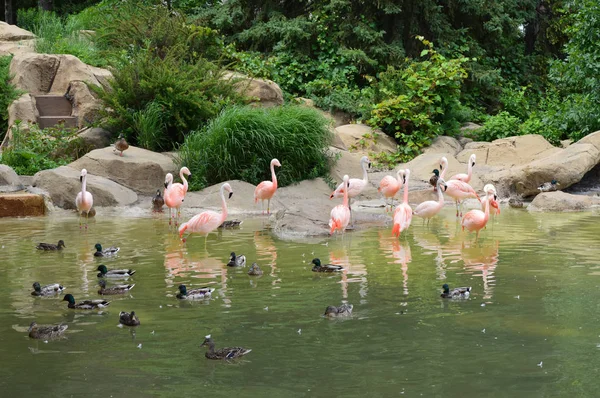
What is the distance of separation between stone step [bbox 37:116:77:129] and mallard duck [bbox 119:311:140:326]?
12685mm

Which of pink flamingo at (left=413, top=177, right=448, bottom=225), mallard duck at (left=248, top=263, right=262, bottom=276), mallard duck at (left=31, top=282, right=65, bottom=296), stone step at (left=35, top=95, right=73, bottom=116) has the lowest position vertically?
mallard duck at (left=248, top=263, right=262, bottom=276)

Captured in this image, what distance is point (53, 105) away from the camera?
20.4 m

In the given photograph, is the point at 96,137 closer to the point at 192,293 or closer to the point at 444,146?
the point at 444,146

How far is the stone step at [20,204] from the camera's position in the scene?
600 inches

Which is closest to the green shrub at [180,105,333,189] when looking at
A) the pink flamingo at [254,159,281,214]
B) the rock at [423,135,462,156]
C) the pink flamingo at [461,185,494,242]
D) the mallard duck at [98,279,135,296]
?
the pink flamingo at [254,159,281,214]

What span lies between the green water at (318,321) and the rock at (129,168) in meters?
4.34

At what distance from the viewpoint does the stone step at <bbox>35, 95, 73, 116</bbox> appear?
799 inches

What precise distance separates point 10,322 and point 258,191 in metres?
7.62

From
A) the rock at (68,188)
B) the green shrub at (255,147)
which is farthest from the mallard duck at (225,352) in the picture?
the green shrub at (255,147)

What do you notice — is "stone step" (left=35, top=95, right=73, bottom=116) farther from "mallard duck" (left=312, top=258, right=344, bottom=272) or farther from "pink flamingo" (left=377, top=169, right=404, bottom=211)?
"mallard duck" (left=312, top=258, right=344, bottom=272)

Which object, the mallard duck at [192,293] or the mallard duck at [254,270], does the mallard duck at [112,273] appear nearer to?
the mallard duck at [192,293]

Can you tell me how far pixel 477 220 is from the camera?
1284 centimetres

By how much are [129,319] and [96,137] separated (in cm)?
1207

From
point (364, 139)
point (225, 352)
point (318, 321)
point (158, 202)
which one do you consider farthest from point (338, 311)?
point (364, 139)
